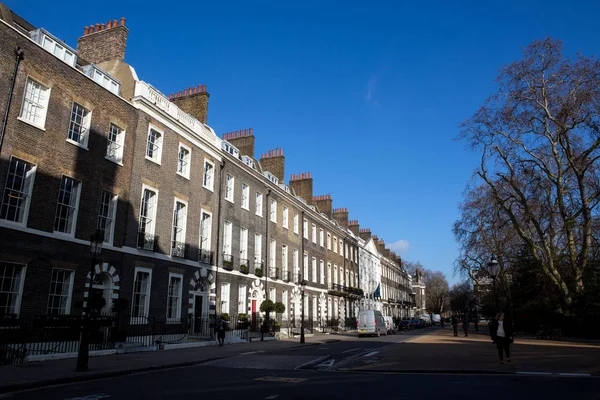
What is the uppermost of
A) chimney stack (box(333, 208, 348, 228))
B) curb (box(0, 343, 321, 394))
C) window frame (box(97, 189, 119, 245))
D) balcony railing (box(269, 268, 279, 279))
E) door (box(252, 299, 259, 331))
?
chimney stack (box(333, 208, 348, 228))

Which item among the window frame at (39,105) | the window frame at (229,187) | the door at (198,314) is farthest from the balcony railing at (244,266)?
the window frame at (39,105)

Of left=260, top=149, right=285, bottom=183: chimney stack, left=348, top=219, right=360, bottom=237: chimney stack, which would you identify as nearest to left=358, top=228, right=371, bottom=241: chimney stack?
left=348, top=219, right=360, bottom=237: chimney stack

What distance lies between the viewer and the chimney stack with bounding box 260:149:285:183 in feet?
130

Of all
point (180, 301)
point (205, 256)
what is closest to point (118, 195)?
point (180, 301)

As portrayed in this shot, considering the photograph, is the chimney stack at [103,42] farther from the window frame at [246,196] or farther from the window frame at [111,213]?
the window frame at [246,196]

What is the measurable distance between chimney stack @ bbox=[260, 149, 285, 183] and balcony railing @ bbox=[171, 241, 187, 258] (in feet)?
57.3

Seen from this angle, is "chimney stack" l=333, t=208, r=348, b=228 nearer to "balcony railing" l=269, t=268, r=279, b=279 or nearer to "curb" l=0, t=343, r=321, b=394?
"balcony railing" l=269, t=268, r=279, b=279

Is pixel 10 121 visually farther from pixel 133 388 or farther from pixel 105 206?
pixel 133 388

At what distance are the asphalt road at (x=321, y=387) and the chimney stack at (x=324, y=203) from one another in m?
39.9

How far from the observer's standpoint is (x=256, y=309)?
3011 cm

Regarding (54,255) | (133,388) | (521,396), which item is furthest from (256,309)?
(521,396)

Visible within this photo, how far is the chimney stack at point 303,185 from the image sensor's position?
4606 cm

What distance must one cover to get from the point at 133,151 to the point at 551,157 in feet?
92.6

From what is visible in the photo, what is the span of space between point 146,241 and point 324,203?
109ft
